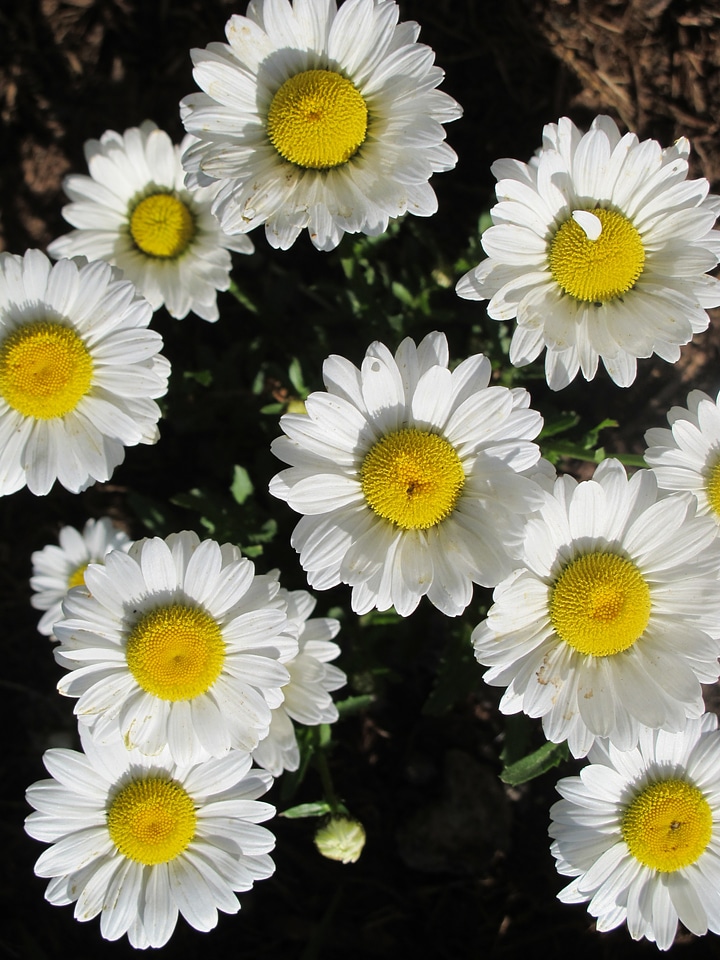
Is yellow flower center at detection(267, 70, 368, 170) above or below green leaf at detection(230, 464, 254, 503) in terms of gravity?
above

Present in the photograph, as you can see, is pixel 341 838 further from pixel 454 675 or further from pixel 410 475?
pixel 410 475

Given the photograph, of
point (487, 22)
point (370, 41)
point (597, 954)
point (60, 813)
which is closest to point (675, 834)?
point (597, 954)

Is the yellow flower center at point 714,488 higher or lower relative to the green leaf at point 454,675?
higher

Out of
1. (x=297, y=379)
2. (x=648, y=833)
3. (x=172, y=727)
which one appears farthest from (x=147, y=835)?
(x=297, y=379)

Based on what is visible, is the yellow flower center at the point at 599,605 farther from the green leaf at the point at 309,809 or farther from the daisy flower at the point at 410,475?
the green leaf at the point at 309,809

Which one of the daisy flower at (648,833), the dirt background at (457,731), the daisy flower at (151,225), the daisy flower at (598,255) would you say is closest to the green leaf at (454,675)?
the dirt background at (457,731)

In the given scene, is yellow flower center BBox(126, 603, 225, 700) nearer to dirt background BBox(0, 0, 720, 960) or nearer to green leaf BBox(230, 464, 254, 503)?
green leaf BBox(230, 464, 254, 503)

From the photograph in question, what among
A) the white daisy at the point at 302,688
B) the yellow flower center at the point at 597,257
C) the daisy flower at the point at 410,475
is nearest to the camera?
the daisy flower at the point at 410,475

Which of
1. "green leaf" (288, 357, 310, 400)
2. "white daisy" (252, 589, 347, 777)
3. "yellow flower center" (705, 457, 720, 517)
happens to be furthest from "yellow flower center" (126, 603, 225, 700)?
"yellow flower center" (705, 457, 720, 517)
